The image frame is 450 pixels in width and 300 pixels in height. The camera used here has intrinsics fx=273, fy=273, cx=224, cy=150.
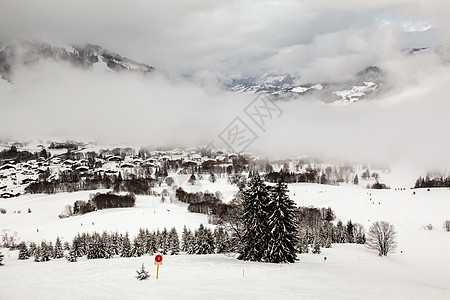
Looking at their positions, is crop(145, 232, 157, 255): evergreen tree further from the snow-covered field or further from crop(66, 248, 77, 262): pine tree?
crop(66, 248, 77, 262): pine tree

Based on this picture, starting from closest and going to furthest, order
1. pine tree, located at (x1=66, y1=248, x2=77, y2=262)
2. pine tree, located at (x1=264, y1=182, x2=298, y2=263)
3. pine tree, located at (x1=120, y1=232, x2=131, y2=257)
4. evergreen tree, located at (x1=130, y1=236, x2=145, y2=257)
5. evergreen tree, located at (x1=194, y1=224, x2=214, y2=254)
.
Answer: pine tree, located at (x1=264, y1=182, x2=298, y2=263)
pine tree, located at (x1=66, y1=248, x2=77, y2=262)
evergreen tree, located at (x1=130, y1=236, x2=145, y2=257)
pine tree, located at (x1=120, y1=232, x2=131, y2=257)
evergreen tree, located at (x1=194, y1=224, x2=214, y2=254)

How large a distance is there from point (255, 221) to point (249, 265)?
5859 mm

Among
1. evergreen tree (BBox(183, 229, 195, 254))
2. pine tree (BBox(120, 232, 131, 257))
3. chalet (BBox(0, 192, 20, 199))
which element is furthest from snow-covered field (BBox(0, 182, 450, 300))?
evergreen tree (BBox(183, 229, 195, 254))

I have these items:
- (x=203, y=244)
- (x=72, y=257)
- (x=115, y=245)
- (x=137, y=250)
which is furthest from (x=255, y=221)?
(x=115, y=245)

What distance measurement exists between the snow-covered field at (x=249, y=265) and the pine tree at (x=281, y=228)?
2188mm

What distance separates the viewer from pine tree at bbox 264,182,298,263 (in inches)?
1168

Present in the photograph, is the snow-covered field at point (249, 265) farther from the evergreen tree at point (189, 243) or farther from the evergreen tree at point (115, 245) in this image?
the evergreen tree at point (189, 243)

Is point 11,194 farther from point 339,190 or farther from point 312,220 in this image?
point 339,190

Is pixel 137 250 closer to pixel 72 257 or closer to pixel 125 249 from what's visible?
pixel 125 249

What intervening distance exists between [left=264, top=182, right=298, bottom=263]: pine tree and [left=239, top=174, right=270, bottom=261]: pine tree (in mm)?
701

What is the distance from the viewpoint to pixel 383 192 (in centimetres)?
14488

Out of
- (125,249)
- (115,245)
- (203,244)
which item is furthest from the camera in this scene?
(115,245)

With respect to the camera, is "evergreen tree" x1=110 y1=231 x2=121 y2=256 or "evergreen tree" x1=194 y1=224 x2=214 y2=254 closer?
"evergreen tree" x1=194 y1=224 x2=214 y2=254

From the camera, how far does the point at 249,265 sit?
25453 mm
